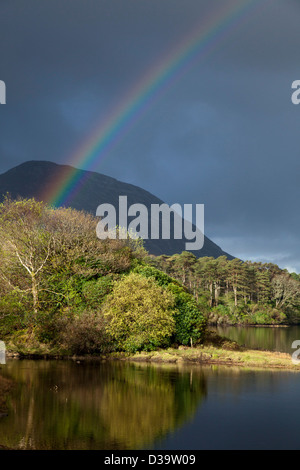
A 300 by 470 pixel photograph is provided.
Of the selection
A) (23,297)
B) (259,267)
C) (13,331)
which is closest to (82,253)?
(23,297)

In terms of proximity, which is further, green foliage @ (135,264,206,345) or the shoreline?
green foliage @ (135,264,206,345)

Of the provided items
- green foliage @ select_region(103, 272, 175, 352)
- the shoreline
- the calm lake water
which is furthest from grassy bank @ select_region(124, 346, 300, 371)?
the calm lake water

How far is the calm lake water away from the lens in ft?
47.3

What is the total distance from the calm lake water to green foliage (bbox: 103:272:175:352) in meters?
4.62

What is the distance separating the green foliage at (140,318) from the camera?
32.8 metres

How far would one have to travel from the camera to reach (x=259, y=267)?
123000 millimetres

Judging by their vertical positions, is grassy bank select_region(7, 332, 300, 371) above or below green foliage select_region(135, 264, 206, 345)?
below

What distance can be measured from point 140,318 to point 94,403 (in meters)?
13.5

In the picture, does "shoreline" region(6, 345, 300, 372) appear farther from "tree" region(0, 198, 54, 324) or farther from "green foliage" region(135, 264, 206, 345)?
"tree" region(0, 198, 54, 324)

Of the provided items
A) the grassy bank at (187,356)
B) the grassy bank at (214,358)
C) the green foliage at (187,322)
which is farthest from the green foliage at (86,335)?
the green foliage at (187,322)

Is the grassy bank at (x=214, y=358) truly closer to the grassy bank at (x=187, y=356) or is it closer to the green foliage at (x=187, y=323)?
the grassy bank at (x=187, y=356)

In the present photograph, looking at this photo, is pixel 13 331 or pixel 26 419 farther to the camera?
pixel 13 331
